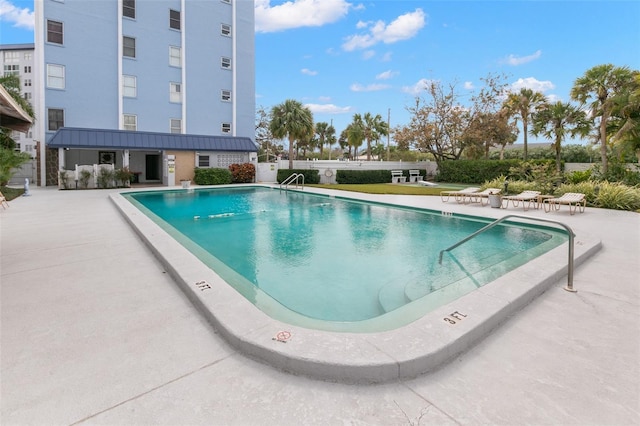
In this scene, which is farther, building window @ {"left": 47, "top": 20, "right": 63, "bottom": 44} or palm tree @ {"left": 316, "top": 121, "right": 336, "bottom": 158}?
palm tree @ {"left": 316, "top": 121, "right": 336, "bottom": 158}

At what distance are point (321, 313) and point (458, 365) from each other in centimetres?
212

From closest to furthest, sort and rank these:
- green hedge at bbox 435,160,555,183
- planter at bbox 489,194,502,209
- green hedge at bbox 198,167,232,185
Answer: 1. planter at bbox 489,194,502,209
2. green hedge at bbox 198,167,232,185
3. green hedge at bbox 435,160,555,183

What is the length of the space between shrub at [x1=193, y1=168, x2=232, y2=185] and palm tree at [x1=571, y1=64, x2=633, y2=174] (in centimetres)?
2192

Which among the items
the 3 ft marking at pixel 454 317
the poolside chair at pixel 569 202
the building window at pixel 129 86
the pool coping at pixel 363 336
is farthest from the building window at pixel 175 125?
the 3 ft marking at pixel 454 317

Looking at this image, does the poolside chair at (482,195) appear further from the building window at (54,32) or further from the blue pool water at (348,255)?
the building window at (54,32)

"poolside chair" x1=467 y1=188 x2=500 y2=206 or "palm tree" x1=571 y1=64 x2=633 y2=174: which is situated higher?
"palm tree" x1=571 y1=64 x2=633 y2=174

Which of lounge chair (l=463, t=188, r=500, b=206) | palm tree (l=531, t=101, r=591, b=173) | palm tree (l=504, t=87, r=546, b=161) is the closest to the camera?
lounge chair (l=463, t=188, r=500, b=206)

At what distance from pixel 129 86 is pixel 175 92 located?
2.96 m

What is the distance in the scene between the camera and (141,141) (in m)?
23.2

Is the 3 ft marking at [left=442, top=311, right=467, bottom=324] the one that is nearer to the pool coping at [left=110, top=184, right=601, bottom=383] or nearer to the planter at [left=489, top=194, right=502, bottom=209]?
the pool coping at [left=110, top=184, right=601, bottom=383]

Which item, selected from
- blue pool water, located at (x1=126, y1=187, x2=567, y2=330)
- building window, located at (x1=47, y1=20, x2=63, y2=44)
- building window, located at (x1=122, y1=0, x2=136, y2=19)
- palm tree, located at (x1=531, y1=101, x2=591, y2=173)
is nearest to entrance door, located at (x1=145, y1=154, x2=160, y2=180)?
building window, located at (x1=47, y1=20, x2=63, y2=44)

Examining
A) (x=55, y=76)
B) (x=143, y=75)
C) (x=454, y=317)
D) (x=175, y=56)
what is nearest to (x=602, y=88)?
(x=454, y=317)

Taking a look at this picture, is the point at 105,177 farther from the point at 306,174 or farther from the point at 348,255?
the point at 348,255

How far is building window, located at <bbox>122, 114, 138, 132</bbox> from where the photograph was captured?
24119 millimetres
